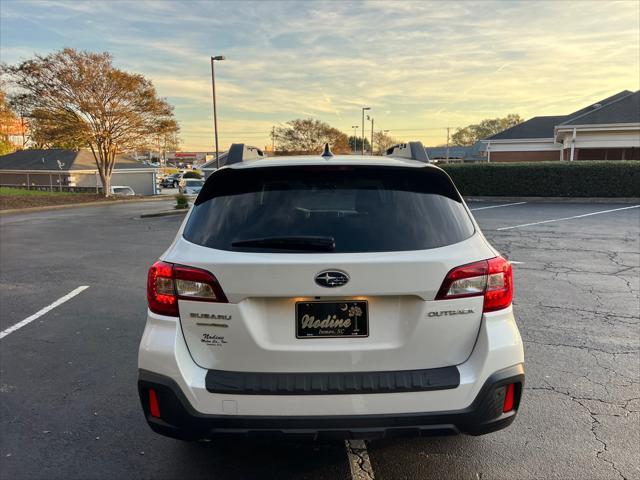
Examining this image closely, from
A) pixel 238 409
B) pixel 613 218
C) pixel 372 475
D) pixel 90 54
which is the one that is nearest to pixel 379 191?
pixel 238 409

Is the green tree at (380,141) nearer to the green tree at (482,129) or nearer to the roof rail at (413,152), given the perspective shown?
the green tree at (482,129)

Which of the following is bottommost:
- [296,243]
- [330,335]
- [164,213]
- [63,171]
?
[164,213]

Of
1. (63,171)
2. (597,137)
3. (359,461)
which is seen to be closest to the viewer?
(359,461)

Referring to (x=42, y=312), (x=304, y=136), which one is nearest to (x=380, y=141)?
(x=304, y=136)

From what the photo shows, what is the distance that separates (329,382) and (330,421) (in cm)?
17

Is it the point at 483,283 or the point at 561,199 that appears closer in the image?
the point at 483,283

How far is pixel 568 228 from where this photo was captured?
13.5 meters

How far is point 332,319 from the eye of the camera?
91.0 inches

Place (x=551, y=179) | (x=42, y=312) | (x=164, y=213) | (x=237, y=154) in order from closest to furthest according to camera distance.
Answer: (x=237, y=154) → (x=42, y=312) → (x=164, y=213) → (x=551, y=179)

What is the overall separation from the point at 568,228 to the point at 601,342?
9.71 m

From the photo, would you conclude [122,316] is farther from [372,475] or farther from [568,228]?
[568,228]

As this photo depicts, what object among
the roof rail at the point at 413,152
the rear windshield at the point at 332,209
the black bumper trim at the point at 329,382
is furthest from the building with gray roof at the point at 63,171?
the black bumper trim at the point at 329,382

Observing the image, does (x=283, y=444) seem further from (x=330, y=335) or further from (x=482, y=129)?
(x=482, y=129)

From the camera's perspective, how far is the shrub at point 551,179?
71.9 feet
